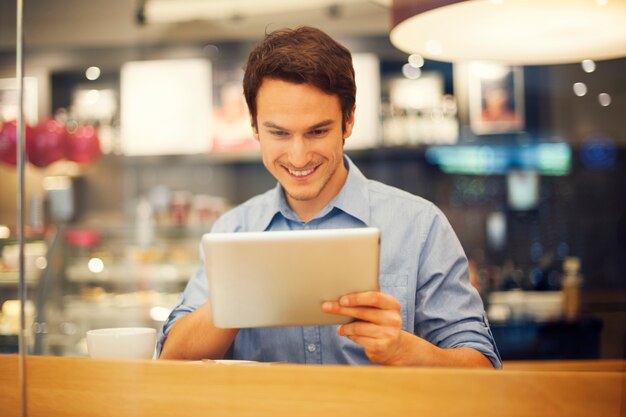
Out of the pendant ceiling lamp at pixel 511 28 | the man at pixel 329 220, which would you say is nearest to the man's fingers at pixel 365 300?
the man at pixel 329 220

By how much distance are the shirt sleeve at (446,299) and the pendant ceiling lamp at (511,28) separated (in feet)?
1.59

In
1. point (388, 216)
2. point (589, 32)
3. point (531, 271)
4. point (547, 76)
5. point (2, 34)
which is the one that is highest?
point (2, 34)

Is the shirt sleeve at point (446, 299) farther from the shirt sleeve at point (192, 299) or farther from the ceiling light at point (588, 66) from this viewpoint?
the ceiling light at point (588, 66)

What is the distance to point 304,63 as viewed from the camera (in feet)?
5.88

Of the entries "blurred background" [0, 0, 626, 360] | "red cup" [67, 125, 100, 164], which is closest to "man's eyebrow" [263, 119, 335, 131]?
"red cup" [67, 125, 100, 164]

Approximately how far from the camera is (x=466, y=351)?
1728 millimetres

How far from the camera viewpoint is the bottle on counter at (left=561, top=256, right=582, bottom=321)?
468 centimetres

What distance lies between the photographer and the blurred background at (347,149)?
15.5 feet

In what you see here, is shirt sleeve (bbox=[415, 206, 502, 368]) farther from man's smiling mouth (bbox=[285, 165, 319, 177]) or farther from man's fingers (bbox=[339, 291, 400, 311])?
man's fingers (bbox=[339, 291, 400, 311])

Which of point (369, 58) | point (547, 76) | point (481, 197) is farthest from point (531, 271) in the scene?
point (369, 58)

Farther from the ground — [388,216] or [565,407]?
[388,216]

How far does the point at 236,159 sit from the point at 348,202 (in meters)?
3.31

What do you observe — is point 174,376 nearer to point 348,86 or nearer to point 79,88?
point 348,86

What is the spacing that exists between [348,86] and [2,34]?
446 centimetres
